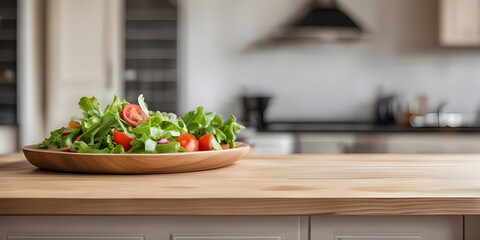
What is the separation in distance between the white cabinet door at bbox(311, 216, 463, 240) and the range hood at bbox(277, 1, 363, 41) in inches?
110

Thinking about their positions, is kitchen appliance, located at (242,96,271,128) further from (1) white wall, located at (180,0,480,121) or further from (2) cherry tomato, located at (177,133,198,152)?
(2) cherry tomato, located at (177,133,198,152)

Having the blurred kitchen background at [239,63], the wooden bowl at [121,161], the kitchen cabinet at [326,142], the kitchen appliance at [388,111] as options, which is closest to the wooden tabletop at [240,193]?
the wooden bowl at [121,161]

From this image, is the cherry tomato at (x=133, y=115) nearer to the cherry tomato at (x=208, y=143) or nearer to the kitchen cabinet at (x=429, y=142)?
the cherry tomato at (x=208, y=143)

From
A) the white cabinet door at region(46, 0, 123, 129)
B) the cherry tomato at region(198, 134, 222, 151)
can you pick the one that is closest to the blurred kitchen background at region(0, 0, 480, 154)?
the white cabinet door at region(46, 0, 123, 129)

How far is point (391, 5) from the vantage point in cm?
395

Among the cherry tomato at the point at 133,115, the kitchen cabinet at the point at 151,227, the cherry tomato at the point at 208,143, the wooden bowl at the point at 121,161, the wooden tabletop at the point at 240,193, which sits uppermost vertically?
the cherry tomato at the point at 133,115

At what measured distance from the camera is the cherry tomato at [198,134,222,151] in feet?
3.78

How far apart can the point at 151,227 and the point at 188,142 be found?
0.99 feet

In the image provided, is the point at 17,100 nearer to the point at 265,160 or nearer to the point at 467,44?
the point at 265,160

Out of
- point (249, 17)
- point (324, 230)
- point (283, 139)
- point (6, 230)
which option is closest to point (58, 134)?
point (6, 230)

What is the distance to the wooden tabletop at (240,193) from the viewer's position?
2.61ft

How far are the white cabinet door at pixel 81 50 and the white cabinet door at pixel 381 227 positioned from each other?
10.3 ft

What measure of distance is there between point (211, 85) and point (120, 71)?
0.75 m

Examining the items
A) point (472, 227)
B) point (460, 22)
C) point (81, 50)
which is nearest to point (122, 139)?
point (472, 227)
